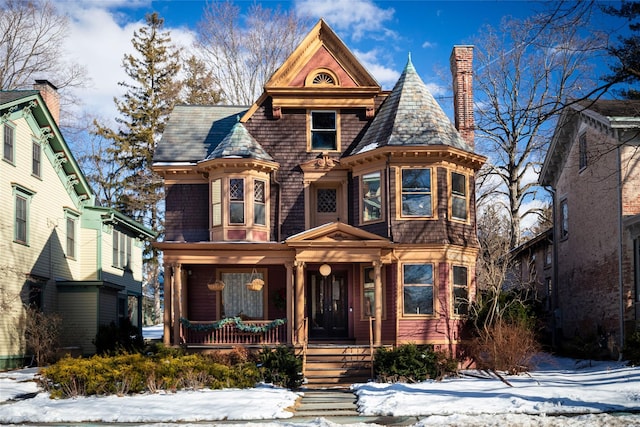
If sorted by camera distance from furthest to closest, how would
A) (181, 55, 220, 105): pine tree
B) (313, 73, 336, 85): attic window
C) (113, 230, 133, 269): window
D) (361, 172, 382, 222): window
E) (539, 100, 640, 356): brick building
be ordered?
(181, 55, 220, 105): pine tree → (113, 230, 133, 269): window → (313, 73, 336, 85): attic window → (361, 172, 382, 222): window → (539, 100, 640, 356): brick building

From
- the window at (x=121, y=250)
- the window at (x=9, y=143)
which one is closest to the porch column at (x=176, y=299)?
the window at (x=9, y=143)

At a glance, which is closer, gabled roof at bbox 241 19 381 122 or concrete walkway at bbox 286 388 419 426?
concrete walkway at bbox 286 388 419 426

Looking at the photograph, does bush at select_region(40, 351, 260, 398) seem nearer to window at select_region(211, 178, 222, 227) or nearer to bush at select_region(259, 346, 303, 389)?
bush at select_region(259, 346, 303, 389)

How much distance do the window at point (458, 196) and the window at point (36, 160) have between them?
14.1 m

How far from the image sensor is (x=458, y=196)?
22828mm

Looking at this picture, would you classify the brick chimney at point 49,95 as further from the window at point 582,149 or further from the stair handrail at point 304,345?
the window at point 582,149

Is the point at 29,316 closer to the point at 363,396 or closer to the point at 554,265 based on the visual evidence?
the point at 363,396

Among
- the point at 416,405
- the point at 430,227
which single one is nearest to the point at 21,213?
the point at 430,227

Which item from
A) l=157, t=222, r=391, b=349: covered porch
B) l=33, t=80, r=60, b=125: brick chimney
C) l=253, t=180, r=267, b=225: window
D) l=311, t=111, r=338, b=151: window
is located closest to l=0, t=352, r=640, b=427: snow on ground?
l=157, t=222, r=391, b=349: covered porch

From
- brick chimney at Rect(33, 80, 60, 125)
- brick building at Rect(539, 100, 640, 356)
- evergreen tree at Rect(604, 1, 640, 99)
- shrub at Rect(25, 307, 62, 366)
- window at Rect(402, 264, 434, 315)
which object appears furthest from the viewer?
brick chimney at Rect(33, 80, 60, 125)

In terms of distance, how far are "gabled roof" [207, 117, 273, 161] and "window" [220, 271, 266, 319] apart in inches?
149

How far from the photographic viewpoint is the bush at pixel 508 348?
761 inches

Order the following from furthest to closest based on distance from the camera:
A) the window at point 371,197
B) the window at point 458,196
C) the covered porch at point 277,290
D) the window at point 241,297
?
the window at point 241,297, the window at point 371,197, the window at point 458,196, the covered porch at point 277,290

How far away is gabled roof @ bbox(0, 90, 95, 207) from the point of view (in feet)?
78.7
